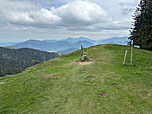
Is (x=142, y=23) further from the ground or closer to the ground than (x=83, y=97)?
further from the ground

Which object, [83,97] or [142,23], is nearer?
[83,97]

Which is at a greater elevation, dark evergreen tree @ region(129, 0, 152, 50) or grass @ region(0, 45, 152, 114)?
dark evergreen tree @ region(129, 0, 152, 50)

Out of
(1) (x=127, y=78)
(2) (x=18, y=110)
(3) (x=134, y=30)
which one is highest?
(3) (x=134, y=30)

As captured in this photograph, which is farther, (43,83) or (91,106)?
(43,83)

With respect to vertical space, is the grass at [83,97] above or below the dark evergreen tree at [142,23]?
below

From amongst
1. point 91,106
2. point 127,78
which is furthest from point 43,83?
point 127,78

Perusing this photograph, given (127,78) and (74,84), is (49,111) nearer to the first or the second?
(74,84)

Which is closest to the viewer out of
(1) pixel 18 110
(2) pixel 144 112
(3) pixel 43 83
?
(2) pixel 144 112

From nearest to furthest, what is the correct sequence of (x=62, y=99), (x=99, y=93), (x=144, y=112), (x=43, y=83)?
1. (x=144, y=112)
2. (x=62, y=99)
3. (x=99, y=93)
4. (x=43, y=83)

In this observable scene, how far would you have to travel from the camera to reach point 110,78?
37.7ft

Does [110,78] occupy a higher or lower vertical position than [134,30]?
lower

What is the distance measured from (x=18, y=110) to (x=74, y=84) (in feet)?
16.1

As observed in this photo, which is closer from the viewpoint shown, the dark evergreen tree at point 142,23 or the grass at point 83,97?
the grass at point 83,97

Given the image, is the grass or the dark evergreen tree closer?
the grass
